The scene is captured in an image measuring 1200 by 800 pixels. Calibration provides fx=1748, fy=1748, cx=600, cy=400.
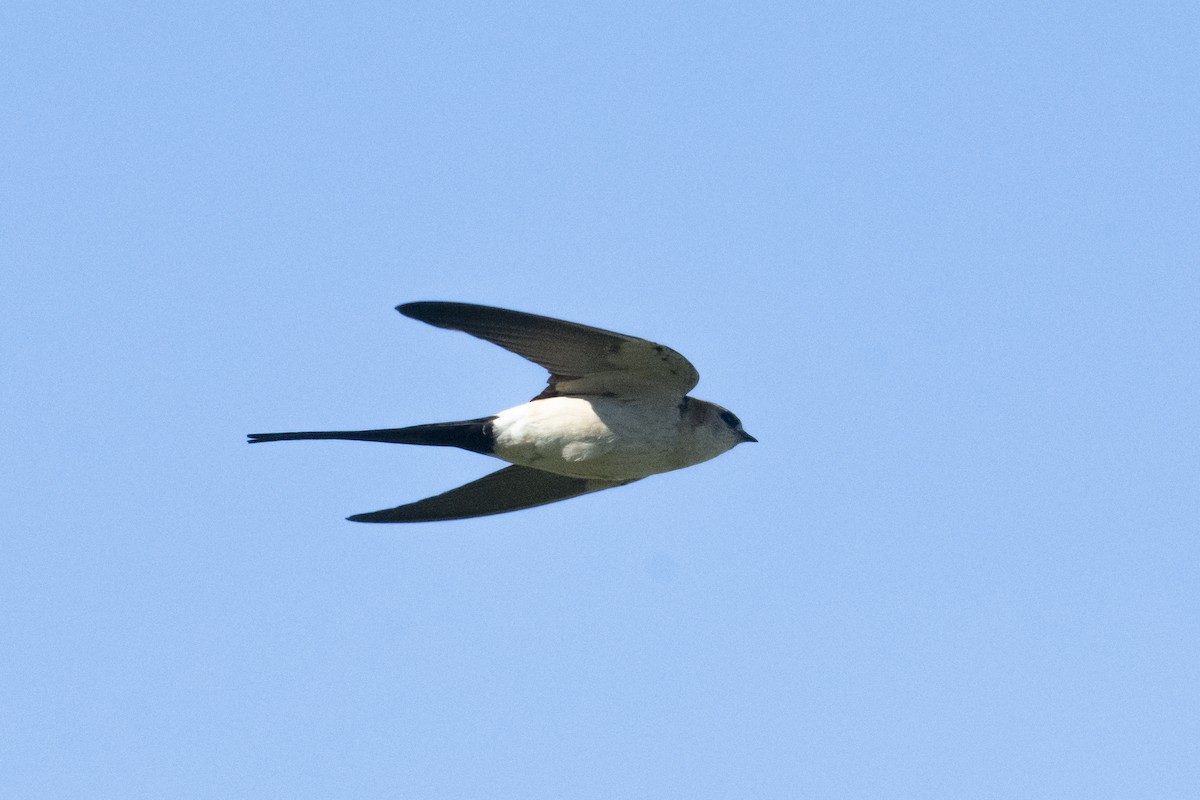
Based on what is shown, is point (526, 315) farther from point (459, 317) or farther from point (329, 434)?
point (329, 434)

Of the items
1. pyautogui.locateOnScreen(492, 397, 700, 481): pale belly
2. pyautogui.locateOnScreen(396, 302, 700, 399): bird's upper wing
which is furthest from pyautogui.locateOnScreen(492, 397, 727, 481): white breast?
pyautogui.locateOnScreen(396, 302, 700, 399): bird's upper wing

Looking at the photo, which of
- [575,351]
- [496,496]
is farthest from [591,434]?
[496,496]

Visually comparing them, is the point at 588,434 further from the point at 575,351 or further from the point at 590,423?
the point at 575,351

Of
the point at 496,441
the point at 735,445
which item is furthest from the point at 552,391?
the point at 735,445

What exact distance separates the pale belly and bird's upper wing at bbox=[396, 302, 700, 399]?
0.12m

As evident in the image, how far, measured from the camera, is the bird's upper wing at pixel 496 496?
10609 mm

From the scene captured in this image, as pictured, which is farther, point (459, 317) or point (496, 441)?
point (496, 441)

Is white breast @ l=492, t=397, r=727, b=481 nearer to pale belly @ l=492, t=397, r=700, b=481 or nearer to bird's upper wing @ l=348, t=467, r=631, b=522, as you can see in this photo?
pale belly @ l=492, t=397, r=700, b=481

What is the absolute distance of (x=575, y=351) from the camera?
9.79m

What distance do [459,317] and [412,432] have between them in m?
1.20

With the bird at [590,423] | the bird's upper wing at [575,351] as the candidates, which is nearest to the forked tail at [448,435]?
the bird at [590,423]

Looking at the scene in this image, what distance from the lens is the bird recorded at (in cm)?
967

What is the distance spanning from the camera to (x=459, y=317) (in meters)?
8.98

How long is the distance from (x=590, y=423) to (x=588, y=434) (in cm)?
7
